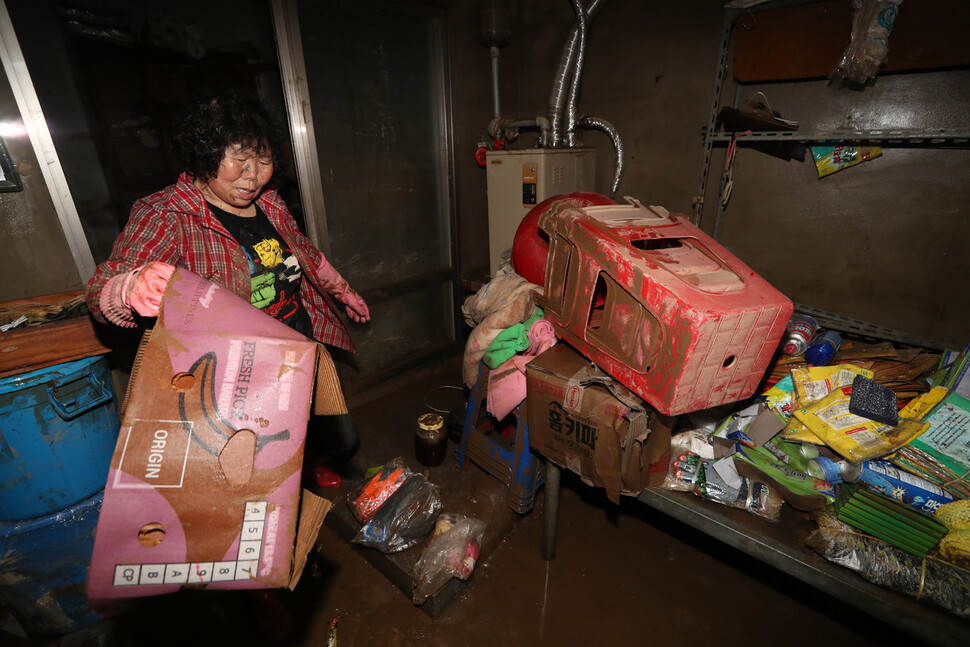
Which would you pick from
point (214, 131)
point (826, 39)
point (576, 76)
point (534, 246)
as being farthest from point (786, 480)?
point (576, 76)

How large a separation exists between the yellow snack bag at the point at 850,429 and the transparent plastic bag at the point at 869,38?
1.62 meters

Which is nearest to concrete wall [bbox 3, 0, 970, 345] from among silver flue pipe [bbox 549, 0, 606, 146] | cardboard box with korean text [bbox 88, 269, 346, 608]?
silver flue pipe [bbox 549, 0, 606, 146]

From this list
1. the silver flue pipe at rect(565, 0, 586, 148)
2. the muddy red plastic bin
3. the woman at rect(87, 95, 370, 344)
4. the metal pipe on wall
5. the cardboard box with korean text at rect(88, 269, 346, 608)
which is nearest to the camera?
the cardboard box with korean text at rect(88, 269, 346, 608)

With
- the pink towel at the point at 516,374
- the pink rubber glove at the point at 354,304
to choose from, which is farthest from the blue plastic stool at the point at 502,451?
the pink rubber glove at the point at 354,304

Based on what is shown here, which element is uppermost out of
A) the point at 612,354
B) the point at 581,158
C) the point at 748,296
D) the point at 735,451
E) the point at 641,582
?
the point at 581,158

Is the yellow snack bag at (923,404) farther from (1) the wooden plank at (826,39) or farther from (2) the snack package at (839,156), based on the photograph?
(1) the wooden plank at (826,39)

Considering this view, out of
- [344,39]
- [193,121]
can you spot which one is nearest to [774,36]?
[344,39]

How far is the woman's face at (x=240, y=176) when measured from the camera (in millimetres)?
1545

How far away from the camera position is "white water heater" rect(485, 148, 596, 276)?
303 centimetres

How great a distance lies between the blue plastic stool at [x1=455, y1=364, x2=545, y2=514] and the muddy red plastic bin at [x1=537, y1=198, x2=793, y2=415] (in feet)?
1.94

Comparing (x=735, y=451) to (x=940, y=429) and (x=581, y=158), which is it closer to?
(x=940, y=429)

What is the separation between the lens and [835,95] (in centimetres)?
233

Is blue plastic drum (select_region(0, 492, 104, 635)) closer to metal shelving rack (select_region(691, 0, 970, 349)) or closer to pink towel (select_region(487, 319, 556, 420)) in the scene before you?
pink towel (select_region(487, 319, 556, 420))

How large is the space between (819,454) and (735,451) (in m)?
0.27
